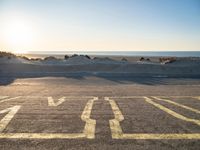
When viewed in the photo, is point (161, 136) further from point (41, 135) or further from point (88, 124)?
point (41, 135)

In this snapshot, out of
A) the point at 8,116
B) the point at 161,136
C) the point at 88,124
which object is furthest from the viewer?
the point at 8,116

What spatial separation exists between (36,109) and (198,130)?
16.4ft

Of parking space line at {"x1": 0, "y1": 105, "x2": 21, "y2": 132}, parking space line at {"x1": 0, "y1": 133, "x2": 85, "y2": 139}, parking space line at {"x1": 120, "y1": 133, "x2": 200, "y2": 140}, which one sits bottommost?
parking space line at {"x1": 0, "y1": 105, "x2": 21, "y2": 132}

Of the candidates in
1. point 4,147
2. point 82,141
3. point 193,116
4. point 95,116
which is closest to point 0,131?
point 4,147

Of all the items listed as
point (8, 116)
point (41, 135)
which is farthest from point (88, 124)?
point (8, 116)

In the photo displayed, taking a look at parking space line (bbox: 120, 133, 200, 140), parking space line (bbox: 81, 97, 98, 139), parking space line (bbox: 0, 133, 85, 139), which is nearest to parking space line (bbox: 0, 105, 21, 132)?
parking space line (bbox: 0, 133, 85, 139)

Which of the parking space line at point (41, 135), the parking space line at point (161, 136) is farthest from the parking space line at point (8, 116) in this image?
the parking space line at point (161, 136)

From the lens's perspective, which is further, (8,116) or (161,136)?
(8,116)

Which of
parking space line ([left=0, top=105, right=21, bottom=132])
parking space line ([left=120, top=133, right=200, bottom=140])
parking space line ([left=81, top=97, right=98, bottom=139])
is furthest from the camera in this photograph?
parking space line ([left=0, top=105, right=21, bottom=132])

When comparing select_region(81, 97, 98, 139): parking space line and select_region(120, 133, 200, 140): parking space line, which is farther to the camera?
select_region(81, 97, 98, 139): parking space line

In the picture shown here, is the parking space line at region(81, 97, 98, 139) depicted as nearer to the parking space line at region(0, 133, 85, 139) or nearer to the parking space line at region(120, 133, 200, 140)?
the parking space line at region(0, 133, 85, 139)

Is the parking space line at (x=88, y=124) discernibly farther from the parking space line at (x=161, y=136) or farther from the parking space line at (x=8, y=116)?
the parking space line at (x=8, y=116)

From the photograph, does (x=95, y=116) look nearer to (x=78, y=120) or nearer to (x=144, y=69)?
(x=78, y=120)

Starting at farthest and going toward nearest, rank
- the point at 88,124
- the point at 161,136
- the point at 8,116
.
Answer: the point at 8,116 < the point at 88,124 < the point at 161,136
